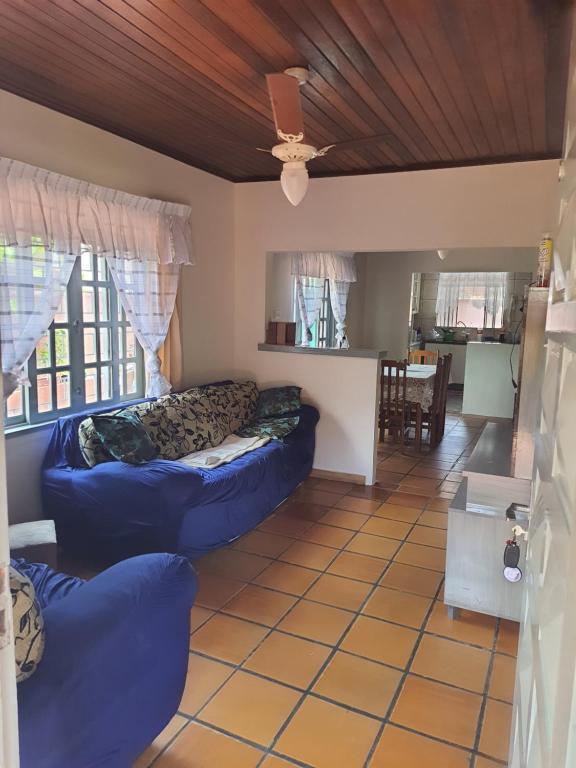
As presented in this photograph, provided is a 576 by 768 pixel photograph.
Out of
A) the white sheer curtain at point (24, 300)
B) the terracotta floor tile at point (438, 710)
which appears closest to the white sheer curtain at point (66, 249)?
the white sheer curtain at point (24, 300)

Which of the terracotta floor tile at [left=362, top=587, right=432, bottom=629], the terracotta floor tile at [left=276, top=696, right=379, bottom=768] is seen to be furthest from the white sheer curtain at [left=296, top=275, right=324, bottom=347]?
the terracotta floor tile at [left=276, top=696, right=379, bottom=768]

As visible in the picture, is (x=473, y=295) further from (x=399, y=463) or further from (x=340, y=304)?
(x=399, y=463)

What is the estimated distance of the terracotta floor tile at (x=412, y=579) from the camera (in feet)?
9.47

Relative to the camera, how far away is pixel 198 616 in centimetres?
261

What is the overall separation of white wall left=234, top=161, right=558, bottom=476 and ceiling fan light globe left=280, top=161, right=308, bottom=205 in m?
1.62

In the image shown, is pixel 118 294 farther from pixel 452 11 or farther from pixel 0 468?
pixel 0 468

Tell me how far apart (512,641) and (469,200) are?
2982 millimetres

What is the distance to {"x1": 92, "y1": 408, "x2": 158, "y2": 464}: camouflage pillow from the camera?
9.77ft

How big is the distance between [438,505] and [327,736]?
7.95 ft

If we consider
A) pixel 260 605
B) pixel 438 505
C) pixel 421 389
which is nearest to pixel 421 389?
pixel 421 389

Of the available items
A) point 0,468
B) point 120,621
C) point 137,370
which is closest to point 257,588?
point 120,621

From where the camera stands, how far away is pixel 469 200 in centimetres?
399

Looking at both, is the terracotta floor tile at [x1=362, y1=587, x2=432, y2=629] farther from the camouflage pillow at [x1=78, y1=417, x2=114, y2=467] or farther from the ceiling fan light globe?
the ceiling fan light globe

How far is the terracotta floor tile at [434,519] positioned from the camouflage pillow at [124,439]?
1.94 metres
